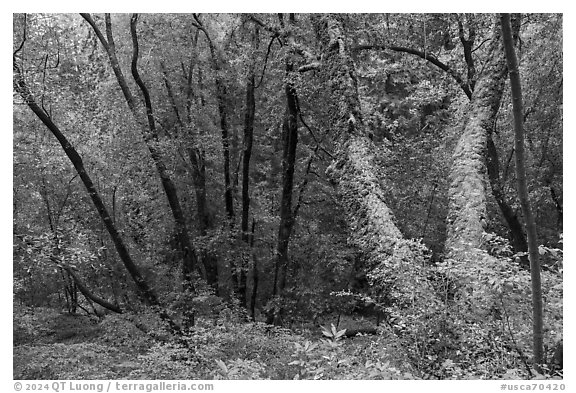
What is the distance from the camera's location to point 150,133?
9195 mm

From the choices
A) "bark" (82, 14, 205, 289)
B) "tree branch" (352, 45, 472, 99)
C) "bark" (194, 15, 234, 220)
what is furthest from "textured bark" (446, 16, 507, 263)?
"bark" (82, 14, 205, 289)

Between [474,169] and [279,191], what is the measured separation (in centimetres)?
688

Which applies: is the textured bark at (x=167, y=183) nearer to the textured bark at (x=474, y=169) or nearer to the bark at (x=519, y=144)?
the textured bark at (x=474, y=169)

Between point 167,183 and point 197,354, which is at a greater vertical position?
point 167,183

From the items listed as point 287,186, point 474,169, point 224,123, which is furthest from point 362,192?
point 224,123

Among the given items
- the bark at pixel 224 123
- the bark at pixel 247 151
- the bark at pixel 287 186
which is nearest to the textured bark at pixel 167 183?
the bark at pixel 247 151

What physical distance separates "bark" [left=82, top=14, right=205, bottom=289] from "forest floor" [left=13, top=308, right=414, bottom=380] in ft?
5.77

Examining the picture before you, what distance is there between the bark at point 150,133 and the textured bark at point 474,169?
5.95 meters

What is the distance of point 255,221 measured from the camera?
11.5m

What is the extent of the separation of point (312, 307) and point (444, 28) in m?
7.03

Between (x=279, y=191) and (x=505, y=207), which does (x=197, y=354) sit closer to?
(x=505, y=207)

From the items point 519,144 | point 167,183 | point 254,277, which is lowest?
point 254,277

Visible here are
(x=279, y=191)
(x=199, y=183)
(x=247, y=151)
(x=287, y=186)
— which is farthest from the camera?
(x=279, y=191)

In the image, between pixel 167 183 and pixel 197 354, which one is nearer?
pixel 197 354
